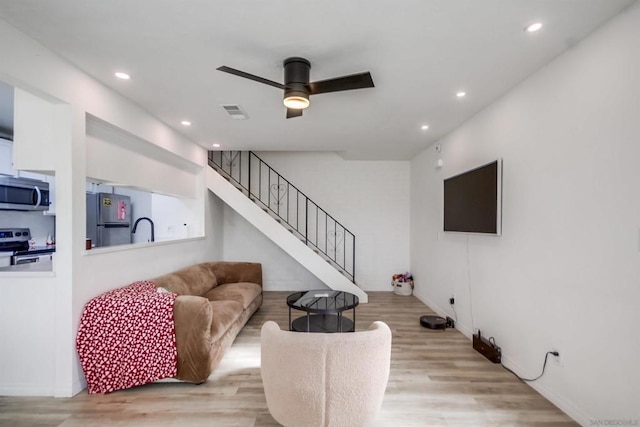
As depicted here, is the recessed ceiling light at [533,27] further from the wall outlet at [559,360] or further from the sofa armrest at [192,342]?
the sofa armrest at [192,342]

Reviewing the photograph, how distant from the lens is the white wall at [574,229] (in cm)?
187

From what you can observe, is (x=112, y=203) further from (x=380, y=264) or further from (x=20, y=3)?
(x=380, y=264)

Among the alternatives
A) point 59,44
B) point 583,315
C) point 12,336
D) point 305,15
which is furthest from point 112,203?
point 583,315

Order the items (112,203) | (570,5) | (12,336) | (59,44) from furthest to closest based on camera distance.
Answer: (112,203), (12,336), (59,44), (570,5)

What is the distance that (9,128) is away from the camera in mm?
4480

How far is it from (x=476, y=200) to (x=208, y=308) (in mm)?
3119

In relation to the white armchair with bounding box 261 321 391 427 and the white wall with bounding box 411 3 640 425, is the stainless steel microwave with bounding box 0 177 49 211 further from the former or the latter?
the white wall with bounding box 411 3 640 425

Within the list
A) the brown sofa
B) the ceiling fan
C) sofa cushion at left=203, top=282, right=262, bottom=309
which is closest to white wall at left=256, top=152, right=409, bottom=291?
the brown sofa

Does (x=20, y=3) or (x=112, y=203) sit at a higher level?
(x=20, y=3)

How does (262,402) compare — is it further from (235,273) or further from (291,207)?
(291,207)

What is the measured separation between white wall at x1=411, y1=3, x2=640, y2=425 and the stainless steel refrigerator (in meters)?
5.80

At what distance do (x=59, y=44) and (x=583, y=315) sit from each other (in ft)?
14.7

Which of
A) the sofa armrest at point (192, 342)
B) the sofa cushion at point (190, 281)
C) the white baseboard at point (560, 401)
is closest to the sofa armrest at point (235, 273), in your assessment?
the sofa cushion at point (190, 281)

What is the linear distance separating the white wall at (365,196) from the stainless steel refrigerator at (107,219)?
9.74 feet
